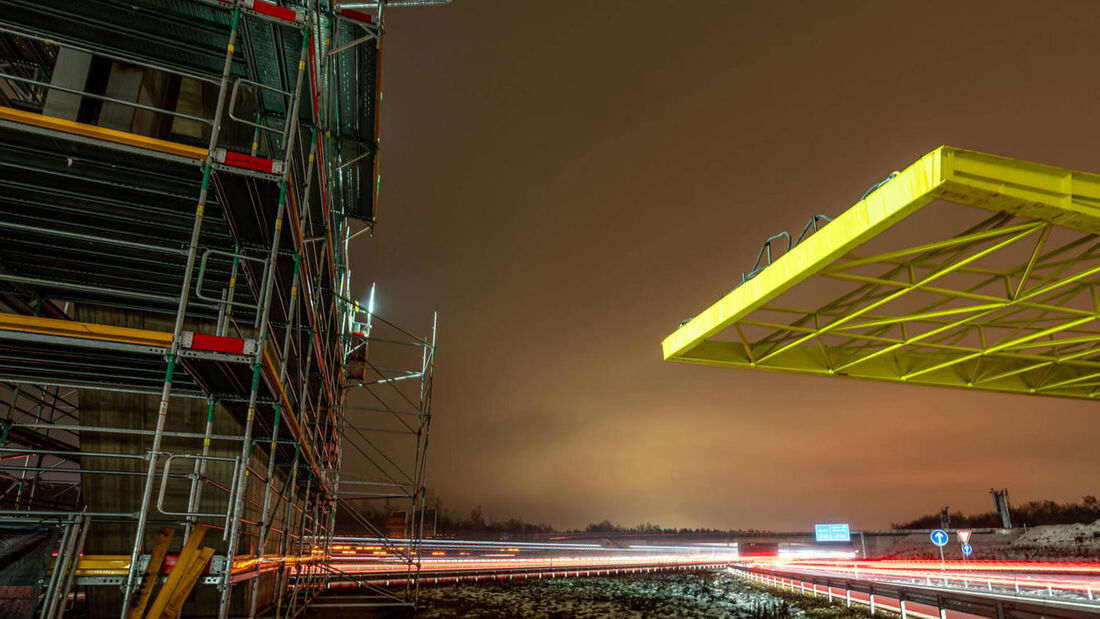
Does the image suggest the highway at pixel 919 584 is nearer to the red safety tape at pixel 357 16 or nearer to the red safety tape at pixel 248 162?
the red safety tape at pixel 248 162

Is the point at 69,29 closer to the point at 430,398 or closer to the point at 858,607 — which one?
the point at 430,398

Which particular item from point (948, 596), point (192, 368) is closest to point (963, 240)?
point (948, 596)

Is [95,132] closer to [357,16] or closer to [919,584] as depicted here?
[357,16]

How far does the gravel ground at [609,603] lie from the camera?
1803cm

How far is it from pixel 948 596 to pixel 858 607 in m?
Result: 6.54

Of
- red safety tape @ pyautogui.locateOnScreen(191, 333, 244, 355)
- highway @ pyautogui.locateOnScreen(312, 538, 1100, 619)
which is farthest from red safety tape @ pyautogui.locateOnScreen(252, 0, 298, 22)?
highway @ pyautogui.locateOnScreen(312, 538, 1100, 619)

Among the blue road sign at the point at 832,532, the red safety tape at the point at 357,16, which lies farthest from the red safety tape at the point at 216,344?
the blue road sign at the point at 832,532

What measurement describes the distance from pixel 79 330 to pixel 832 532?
7786cm

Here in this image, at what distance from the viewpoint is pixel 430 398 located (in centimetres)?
1995

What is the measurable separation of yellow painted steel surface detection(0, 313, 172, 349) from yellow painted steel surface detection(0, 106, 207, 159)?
2071mm

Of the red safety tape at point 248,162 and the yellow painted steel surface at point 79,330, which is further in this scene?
the red safety tape at point 248,162

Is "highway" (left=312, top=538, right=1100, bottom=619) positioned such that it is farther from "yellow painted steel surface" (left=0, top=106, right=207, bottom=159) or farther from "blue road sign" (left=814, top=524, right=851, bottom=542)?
"blue road sign" (left=814, top=524, right=851, bottom=542)

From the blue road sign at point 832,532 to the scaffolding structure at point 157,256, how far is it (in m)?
69.2

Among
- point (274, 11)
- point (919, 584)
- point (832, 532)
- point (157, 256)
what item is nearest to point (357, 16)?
point (274, 11)
